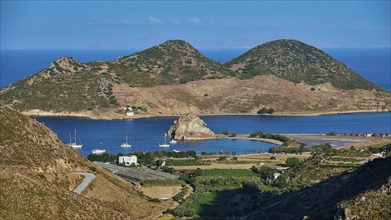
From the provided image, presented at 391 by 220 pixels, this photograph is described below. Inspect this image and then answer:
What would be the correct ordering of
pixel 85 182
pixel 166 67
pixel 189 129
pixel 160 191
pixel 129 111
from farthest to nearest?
pixel 166 67 → pixel 129 111 → pixel 189 129 → pixel 160 191 → pixel 85 182

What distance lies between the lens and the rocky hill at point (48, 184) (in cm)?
5259

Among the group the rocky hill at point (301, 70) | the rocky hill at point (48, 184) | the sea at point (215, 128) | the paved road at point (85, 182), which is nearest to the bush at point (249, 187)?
the rocky hill at point (48, 184)

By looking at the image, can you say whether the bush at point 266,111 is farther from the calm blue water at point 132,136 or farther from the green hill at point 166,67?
the green hill at point 166,67

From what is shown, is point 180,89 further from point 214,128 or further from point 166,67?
point 214,128

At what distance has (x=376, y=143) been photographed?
10969cm

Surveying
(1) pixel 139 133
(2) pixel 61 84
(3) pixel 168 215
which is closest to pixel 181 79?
(2) pixel 61 84

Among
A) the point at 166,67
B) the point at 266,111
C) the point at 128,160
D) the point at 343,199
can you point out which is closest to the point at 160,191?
the point at 128,160

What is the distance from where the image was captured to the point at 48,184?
5716cm

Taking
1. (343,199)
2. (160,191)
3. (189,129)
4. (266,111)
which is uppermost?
(266,111)

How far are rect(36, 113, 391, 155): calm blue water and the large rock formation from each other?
2.46m

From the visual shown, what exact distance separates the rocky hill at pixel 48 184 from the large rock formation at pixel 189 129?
52.0 meters

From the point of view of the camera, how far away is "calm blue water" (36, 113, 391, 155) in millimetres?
113625

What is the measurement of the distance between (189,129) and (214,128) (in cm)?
882

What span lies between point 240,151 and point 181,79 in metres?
66.1
